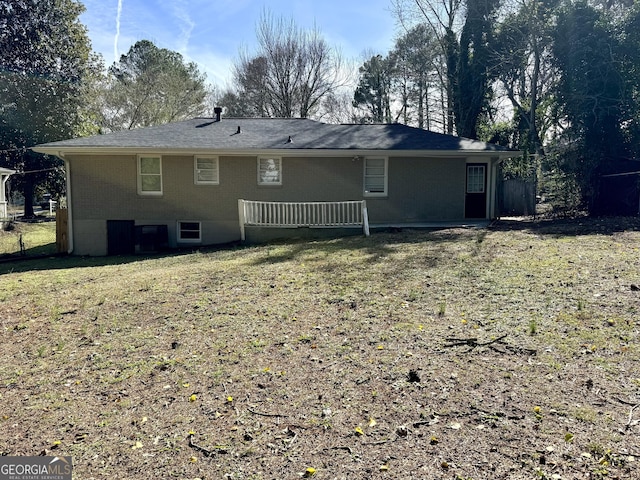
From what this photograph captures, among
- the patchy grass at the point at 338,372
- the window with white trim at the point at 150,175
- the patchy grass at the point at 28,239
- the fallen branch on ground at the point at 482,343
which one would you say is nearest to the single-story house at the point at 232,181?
the window with white trim at the point at 150,175

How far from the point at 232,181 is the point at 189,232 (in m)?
2.16

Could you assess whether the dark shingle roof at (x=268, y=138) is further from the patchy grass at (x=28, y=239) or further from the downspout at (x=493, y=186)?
the patchy grass at (x=28, y=239)

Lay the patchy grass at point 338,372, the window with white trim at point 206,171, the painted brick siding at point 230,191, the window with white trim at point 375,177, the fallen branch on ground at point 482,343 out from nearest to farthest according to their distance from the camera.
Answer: the patchy grass at point 338,372 → the fallen branch on ground at point 482,343 → the painted brick siding at point 230,191 → the window with white trim at point 206,171 → the window with white trim at point 375,177

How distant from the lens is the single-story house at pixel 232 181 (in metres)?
12.9

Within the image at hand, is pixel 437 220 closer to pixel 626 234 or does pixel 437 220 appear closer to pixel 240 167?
pixel 626 234

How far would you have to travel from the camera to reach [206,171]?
44.0 feet

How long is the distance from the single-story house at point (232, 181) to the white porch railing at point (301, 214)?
0.19ft

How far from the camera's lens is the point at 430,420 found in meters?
3.11

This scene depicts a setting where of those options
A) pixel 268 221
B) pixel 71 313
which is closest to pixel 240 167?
pixel 268 221

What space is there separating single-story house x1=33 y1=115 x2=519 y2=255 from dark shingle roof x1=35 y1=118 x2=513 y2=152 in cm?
6

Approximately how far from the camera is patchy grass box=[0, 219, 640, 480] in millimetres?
2789

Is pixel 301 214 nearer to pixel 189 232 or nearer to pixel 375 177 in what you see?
pixel 375 177

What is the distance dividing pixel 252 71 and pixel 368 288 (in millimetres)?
27872

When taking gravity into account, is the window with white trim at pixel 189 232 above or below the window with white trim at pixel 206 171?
below
